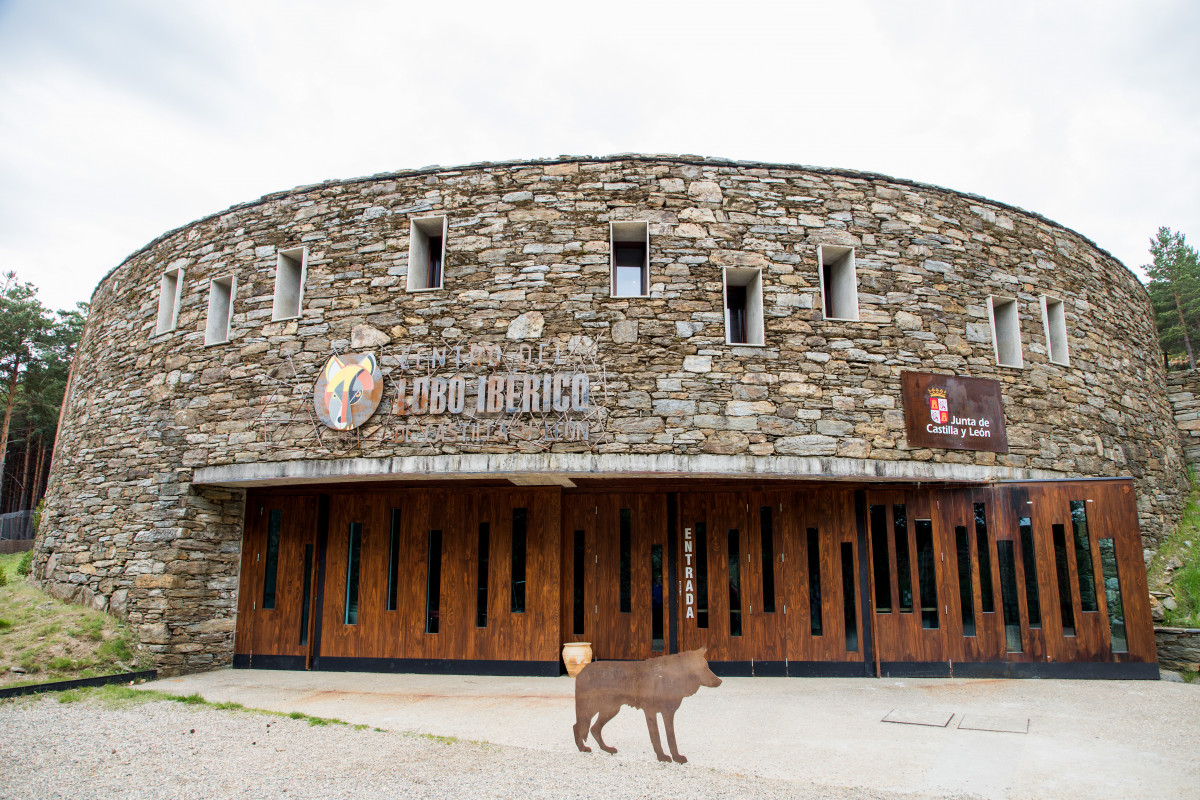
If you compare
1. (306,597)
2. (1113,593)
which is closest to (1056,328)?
(1113,593)

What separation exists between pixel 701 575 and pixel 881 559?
7.66 ft

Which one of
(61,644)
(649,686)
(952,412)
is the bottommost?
(61,644)

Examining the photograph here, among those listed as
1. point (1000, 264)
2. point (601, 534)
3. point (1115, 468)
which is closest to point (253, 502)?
point (601, 534)

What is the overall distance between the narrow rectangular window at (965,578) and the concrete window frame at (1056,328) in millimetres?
2931

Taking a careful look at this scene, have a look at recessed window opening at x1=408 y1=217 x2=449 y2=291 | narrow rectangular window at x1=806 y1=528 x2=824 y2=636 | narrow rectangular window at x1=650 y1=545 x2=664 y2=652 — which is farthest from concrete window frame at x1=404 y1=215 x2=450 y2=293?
narrow rectangular window at x1=806 y1=528 x2=824 y2=636

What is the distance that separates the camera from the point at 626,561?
→ 9.42 m

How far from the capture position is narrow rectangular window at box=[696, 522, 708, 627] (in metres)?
9.19

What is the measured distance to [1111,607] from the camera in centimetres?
855

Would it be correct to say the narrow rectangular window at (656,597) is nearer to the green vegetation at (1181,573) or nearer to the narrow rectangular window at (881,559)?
the narrow rectangular window at (881,559)

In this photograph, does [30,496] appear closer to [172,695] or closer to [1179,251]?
[172,695]

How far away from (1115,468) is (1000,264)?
11.2 ft

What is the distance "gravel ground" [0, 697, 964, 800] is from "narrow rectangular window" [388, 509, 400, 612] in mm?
3173

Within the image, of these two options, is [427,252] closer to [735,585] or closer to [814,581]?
[735,585]

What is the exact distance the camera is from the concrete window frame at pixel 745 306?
27.9ft
